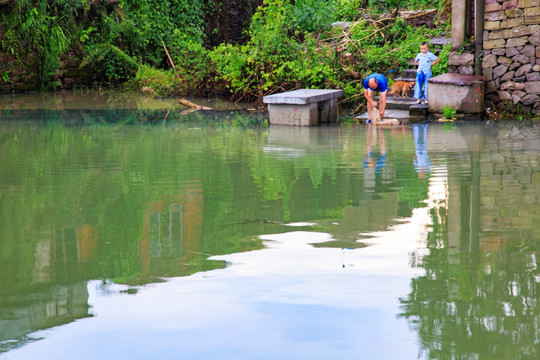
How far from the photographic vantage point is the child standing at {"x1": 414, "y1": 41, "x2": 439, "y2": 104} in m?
15.6

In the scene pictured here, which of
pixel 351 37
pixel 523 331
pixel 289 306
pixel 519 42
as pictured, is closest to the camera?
pixel 523 331

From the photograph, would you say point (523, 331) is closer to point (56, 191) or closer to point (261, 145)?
point (56, 191)

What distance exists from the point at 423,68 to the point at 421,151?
19.1 feet

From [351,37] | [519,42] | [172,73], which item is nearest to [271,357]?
[519,42]

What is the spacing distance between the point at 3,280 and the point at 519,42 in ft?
39.8

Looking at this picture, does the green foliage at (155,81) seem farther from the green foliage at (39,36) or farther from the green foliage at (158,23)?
the green foliage at (39,36)

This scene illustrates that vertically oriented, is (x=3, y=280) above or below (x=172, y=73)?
below

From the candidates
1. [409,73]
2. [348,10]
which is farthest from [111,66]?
[409,73]

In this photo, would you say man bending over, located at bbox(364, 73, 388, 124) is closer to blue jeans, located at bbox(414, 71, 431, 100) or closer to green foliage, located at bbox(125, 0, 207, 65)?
blue jeans, located at bbox(414, 71, 431, 100)

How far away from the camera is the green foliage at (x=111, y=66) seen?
923 inches

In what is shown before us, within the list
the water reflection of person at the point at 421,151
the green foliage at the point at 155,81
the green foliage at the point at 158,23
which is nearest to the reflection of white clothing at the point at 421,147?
the water reflection of person at the point at 421,151

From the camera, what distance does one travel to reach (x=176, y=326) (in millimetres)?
3979

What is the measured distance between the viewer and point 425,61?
1559 centimetres

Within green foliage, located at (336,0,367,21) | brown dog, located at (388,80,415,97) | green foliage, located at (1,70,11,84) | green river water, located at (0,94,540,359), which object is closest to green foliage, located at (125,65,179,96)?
green foliage, located at (1,70,11,84)
